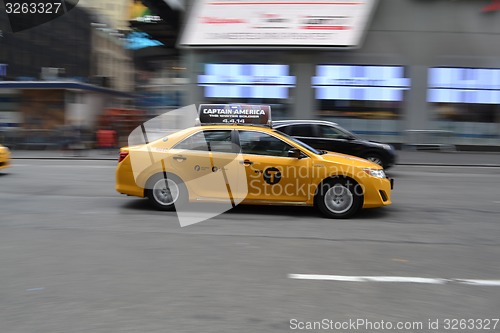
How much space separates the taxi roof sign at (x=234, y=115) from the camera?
976cm

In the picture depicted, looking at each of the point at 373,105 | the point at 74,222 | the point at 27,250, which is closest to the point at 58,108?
the point at 373,105

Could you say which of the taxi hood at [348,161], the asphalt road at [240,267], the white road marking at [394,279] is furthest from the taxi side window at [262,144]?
the white road marking at [394,279]

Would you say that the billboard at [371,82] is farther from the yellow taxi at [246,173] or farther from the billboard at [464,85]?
the yellow taxi at [246,173]

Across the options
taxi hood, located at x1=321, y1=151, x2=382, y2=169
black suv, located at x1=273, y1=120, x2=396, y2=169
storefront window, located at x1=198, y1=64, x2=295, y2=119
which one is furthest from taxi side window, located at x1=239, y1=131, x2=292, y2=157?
storefront window, located at x1=198, y1=64, x2=295, y2=119

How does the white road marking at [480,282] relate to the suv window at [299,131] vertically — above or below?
below

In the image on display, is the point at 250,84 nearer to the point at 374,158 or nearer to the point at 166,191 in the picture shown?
the point at 374,158

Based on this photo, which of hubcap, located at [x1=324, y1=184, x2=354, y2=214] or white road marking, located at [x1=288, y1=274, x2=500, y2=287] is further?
hubcap, located at [x1=324, y1=184, x2=354, y2=214]

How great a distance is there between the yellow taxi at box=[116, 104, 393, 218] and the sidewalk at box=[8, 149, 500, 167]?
31.6ft

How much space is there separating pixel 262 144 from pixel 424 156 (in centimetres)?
1235

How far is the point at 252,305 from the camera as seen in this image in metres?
4.08

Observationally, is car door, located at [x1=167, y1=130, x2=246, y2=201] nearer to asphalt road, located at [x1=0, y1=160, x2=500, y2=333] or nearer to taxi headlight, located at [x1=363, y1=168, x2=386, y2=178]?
asphalt road, located at [x1=0, y1=160, x2=500, y2=333]

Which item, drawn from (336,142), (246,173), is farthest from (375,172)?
(336,142)

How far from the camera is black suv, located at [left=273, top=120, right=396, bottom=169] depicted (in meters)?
12.9

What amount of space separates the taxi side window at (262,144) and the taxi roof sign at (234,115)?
1.73 m
